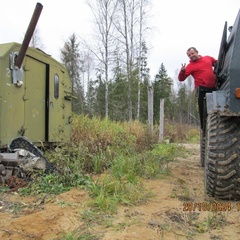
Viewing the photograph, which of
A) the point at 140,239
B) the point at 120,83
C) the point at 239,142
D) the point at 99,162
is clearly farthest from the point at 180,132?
the point at 120,83

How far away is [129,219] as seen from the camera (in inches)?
115

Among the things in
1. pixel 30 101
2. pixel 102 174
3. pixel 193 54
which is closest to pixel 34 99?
pixel 30 101

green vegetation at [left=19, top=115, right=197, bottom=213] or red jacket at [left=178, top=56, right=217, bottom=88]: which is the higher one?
red jacket at [left=178, top=56, right=217, bottom=88]

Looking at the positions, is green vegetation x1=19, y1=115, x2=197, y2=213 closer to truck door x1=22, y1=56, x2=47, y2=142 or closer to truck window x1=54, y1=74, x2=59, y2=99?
truck door x1=22, y1=56, x2=47, y2=142

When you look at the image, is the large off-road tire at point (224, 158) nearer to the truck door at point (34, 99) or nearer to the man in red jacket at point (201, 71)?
the man in red jacket at point (201, 71)

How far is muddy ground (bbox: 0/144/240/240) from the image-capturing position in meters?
2.55

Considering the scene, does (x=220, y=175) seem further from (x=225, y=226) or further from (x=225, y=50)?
(x=225, y=50)

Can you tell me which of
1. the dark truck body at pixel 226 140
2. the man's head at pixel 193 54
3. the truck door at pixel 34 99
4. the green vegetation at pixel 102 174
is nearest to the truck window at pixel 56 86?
the truck door at pixel 34 99

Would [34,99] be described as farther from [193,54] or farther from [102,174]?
[193,54]

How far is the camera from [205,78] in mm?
4781

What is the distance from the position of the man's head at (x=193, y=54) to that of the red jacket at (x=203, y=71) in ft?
0.18

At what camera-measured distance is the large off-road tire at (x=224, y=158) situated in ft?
10.5

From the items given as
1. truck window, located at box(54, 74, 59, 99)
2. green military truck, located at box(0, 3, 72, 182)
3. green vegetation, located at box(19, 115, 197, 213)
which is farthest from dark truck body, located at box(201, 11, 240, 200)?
truck window, located at box(54, 74, 59, 99)

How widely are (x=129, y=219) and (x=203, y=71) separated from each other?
2775mm
